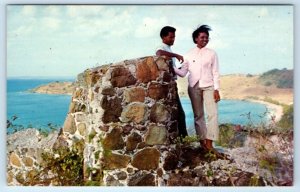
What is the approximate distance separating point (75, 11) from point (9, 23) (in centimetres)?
67

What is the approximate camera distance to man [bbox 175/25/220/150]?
25.3 feet

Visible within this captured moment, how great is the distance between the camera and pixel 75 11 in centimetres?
767

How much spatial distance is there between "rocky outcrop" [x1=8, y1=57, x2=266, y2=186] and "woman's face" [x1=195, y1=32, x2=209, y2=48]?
397 millimetres

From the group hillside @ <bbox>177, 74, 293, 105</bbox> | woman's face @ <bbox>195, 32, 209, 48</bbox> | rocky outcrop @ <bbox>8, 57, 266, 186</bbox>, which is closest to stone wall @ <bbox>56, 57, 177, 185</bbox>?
rocky outcrop @ <bbox>8, 57, 266, 186</bbox>

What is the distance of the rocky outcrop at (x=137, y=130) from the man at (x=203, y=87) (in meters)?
0.16

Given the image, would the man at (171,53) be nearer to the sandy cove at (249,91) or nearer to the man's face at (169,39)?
the man's face at (169,39)

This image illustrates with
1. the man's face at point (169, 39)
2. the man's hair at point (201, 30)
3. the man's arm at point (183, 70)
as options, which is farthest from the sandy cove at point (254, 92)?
the man's face at point (169, 39)

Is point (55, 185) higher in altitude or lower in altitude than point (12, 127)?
lower

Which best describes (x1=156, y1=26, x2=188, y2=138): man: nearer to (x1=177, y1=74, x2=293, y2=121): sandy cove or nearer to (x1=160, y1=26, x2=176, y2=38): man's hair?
(x1=160, y1=26, x2=176, y2=38): man's hair

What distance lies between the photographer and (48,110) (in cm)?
773

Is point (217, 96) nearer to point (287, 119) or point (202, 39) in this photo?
point (202, 39)
